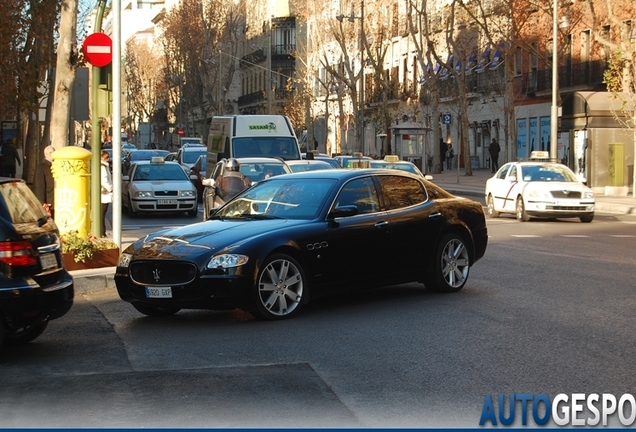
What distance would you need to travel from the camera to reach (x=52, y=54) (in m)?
40.6

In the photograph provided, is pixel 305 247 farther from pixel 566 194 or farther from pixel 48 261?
pixel 566 194

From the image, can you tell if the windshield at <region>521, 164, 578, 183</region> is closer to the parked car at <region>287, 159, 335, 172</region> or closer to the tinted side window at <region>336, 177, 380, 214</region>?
the parked car at <region>287, 159, 335, 172</region>

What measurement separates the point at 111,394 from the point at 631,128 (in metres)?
33.8

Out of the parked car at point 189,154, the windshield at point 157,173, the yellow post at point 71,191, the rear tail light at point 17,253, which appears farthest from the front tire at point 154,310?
the parked car at point 189,154

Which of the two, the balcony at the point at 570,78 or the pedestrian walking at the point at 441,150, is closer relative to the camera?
the balcony at the point at 570,78

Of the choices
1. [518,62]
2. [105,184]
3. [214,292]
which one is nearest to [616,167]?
[105,184]

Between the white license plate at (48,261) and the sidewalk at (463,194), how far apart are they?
4532 millimetres

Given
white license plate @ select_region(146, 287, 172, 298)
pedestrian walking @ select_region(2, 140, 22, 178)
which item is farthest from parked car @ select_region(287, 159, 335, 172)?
white license plate @ select_region(146, 287, 172, 298)

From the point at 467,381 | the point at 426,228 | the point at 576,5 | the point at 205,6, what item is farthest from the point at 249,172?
the point at 205,6

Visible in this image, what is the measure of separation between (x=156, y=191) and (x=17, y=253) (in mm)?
22221

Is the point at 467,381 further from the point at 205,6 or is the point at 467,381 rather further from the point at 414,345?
A: the point at 205,6

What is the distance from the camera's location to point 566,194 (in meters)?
28.5

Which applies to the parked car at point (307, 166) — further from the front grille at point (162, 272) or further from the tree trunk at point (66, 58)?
the front grille at point (162, 272)

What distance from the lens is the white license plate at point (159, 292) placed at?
455 inches
